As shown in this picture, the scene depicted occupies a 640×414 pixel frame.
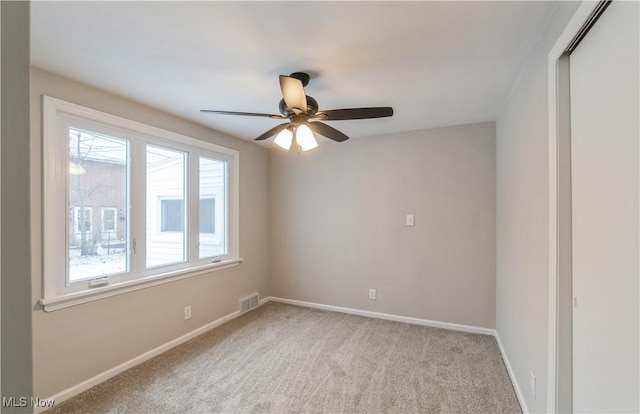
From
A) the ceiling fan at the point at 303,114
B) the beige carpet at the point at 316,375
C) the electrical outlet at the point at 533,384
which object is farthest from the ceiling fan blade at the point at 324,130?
the electrical outlet at the point at 533,384

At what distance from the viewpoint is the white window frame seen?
1.99m

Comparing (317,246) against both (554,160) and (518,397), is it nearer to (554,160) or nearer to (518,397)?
(518,397)

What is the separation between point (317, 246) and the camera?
13.2 feet

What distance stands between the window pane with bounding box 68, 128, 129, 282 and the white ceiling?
1.55 feet

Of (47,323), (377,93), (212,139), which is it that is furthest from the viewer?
(212,139)

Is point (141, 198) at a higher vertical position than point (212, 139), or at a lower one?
lower

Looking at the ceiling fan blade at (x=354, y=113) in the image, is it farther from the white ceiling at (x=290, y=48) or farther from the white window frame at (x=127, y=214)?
the white window frame at (x=127, y=214)

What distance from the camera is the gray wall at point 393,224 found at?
3.17 meters

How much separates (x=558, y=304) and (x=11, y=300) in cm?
187

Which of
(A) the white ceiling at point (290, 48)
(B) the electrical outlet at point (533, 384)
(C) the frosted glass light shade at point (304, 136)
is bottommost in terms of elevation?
(B) the electrical outlet at point (533, 384)

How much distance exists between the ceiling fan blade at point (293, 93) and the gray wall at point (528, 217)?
1288mm

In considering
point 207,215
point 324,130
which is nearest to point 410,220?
point 324,130

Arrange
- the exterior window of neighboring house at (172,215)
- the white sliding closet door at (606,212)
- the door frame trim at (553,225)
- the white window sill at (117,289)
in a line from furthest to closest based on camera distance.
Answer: the exterior window of neighboring house at (172,215) < the white window sill at (117,289) < the door frame trim at (553,225) < the white sliding closet door at (606,212)

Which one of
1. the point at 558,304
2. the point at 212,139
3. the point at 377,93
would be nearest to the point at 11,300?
the point at 558,304
